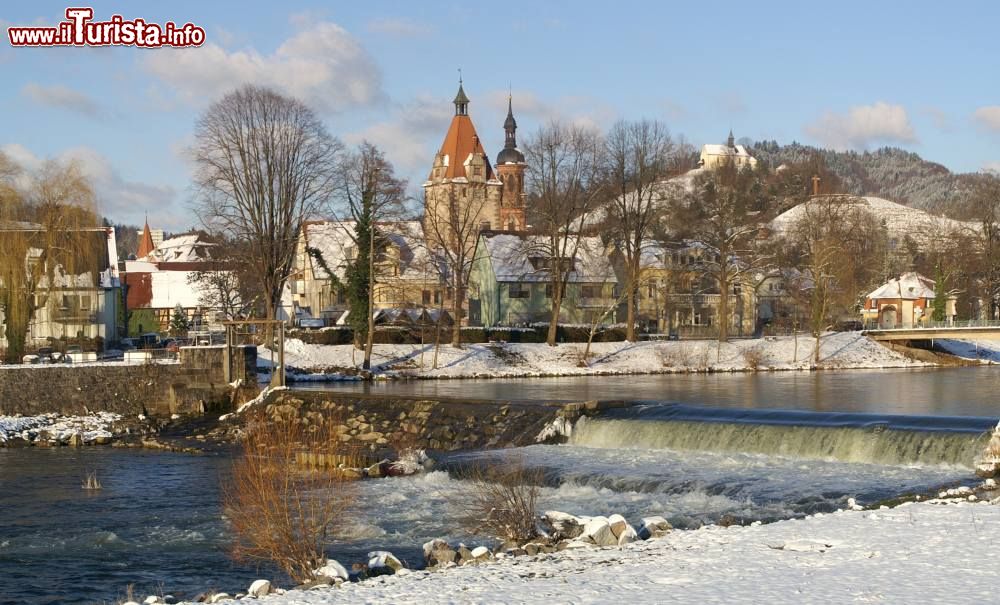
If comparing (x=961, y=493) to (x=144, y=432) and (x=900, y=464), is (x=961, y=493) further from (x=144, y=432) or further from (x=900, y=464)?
(x=144, y=432)

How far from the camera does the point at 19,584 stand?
17.9 metres

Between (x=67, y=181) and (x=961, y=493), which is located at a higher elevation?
(x=67, y=181)

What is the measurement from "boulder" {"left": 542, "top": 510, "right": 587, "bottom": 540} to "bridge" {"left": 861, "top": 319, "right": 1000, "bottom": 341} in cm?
5662

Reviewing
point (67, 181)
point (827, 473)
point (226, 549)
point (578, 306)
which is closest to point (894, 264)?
point (578, 306)

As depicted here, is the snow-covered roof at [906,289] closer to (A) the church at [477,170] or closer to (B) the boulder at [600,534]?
(A) the church at [477,170]

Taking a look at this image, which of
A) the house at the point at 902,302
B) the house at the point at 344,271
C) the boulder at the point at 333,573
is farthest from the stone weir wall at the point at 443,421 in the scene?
the house at the point at 902,302

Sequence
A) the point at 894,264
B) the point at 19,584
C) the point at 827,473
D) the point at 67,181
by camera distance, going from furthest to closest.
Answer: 1. the point at 894,264
2. the point at 67,181
3. the point at 827,473
4. the point at 19,584

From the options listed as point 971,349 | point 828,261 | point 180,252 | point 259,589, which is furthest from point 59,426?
point 180,252

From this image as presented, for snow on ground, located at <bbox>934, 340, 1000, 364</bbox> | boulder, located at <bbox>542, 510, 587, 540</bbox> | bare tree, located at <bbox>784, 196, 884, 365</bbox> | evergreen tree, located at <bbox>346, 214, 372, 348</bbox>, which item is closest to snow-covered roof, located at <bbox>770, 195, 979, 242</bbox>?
bare tree, located at <bbox>784, 196, 884, 365</bbox>

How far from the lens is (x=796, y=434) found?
27.6 meters

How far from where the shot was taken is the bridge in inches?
2698

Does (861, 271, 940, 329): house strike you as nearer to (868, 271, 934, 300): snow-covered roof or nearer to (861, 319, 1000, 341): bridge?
(868, 271, 934, 300): snow-covered roof

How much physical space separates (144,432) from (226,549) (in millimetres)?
20047

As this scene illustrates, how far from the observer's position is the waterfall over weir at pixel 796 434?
25.5m
